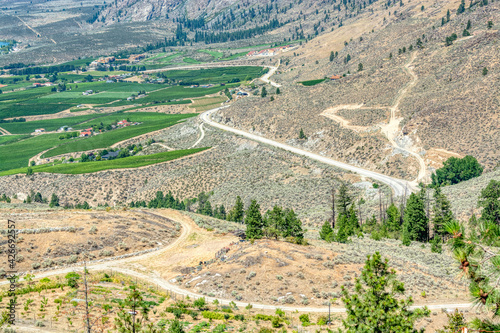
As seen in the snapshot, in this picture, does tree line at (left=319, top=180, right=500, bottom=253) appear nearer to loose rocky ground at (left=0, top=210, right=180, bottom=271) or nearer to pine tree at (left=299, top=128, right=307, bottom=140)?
loose rocky ground at (left=0, top=210, right=180, bottom=271)

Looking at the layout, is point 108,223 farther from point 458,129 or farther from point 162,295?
point 458,129

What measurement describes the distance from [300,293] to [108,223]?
30.5 meters

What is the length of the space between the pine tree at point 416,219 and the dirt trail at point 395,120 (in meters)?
29.5

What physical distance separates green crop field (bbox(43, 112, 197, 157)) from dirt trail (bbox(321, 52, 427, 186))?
67007 mm

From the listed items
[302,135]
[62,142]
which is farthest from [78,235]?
[62,142]

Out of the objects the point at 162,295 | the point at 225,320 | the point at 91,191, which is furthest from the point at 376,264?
the point at 91,191

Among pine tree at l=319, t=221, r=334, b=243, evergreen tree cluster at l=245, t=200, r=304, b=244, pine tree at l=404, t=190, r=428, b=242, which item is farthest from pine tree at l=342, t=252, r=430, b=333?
pine tree at l=404, t=190, r=428, b=242

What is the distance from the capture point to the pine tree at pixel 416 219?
6603 cm

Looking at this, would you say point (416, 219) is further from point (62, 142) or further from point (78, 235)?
point (62, 142)

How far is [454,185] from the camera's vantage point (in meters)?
88.1

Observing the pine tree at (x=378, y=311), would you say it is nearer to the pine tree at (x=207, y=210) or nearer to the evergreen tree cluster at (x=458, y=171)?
the pine tree at (x=207, y=210)

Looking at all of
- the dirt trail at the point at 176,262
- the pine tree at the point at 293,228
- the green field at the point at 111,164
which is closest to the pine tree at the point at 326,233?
the pine tree at the point at 293,228

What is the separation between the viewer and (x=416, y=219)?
67188 mm

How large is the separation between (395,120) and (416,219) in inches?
2329
